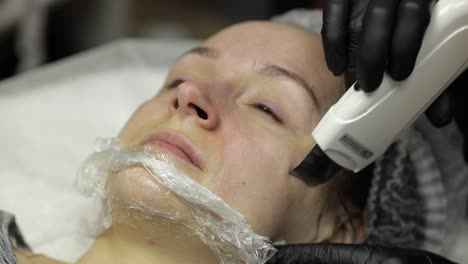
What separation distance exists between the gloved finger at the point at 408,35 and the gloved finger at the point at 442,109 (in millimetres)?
183

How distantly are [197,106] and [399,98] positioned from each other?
334 millimetres

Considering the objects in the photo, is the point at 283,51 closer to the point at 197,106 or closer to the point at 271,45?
the point at 271,45

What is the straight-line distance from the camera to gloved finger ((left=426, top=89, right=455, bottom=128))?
1.12 metres

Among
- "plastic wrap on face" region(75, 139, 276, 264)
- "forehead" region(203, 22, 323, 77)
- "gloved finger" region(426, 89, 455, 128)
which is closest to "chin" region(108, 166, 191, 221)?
"plastic wrap on face" region(75, 139, 276, 264)

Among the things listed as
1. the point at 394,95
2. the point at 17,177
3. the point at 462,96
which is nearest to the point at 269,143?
the point at 394,95

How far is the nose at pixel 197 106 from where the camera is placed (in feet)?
3.45

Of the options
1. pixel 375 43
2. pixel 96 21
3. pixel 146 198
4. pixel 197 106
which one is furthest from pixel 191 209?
pixel 96 21

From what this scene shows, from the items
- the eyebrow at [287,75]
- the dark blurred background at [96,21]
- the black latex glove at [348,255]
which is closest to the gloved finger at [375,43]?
the eyebrow at [287,75]

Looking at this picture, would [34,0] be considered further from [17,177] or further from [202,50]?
[202,50]

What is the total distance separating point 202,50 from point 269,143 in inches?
11.0

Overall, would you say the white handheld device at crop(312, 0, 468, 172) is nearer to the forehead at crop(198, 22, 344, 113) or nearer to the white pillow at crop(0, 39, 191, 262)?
the forehead at crop(198, 22, 344, 113)

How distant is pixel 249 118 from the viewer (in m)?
1.10

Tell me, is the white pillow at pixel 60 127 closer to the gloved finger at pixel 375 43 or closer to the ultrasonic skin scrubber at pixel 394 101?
the ultrasonic skin scrubber at pixel 394 101

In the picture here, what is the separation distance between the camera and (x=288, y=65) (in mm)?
1167
